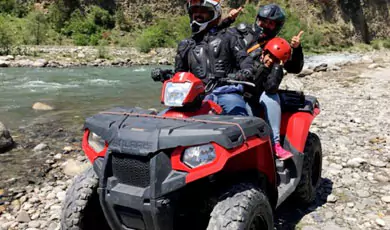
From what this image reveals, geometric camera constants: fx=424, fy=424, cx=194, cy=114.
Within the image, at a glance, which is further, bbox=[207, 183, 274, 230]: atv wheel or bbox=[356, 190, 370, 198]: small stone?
bbox=[356, 190, 370, 198]: small stone

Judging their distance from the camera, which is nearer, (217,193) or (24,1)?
(217,193)

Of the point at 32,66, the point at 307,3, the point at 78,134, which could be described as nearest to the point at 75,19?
the point at 32,66

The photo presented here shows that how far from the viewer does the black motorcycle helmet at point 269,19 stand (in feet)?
13.3

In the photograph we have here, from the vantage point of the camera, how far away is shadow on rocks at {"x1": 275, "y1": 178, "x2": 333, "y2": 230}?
3855 millimetres

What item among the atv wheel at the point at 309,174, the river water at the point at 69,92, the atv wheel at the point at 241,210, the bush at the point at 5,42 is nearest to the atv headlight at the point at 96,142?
the atv wheel at the point at 241,210

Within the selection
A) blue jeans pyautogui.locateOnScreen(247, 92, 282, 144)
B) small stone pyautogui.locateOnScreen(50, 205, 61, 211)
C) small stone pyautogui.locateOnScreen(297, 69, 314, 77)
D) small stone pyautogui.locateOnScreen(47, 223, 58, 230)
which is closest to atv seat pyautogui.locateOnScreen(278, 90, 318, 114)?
blue jeans pyautogui.locateOnScreen(247, 92, 282, 144)

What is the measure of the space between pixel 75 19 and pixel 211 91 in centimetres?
4191

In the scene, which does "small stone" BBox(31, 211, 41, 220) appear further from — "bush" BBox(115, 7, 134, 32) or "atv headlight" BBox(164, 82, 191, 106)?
"bush" BBox(115, 7, 134, 32)

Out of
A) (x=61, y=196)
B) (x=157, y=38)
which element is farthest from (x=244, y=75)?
(x=157, y=38)

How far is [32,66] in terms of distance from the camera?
2294cm

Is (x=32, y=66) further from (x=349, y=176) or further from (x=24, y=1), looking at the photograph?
(x=24, y=1)

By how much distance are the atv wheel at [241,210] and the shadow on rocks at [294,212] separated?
1133mm

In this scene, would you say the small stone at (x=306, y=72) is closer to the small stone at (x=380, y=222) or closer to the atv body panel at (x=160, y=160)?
the small stone at (x=380, y=222)

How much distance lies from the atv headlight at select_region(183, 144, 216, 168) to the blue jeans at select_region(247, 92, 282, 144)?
130 centimetres
